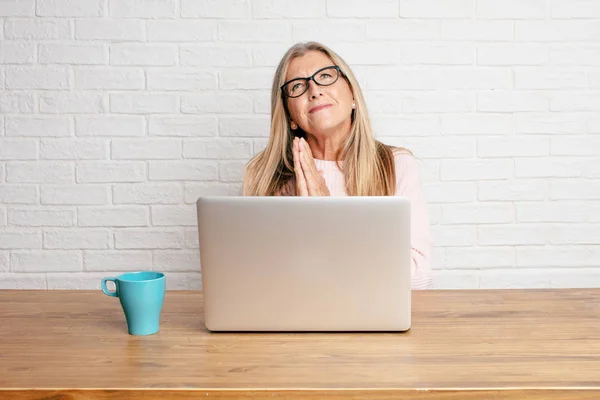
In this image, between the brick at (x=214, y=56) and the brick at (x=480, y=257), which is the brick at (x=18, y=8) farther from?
the brick at (x=480, y=257)

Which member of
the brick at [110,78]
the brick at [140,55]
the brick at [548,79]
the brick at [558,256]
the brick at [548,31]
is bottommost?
the brick at [558,256]

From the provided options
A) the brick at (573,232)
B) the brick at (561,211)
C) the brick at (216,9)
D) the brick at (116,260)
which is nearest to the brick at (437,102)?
the brick at (561,211)

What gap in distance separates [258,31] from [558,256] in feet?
4.74

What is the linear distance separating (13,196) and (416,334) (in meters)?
1.88

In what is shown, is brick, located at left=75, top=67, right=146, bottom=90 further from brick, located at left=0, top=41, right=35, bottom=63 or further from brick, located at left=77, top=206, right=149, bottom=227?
brick, located at left=77, top=206, right=149, bottom=227

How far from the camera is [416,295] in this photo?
1.43 metres

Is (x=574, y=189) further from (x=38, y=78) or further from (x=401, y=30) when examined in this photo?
(x=38, y=78)

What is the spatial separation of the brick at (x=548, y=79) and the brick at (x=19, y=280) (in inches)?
78.3

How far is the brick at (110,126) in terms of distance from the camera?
2.37 m

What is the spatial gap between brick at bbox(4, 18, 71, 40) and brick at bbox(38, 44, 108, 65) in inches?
1.5

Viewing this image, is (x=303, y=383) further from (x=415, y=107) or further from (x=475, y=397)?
(x=415, y=107)

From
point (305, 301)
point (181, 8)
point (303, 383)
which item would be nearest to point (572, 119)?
point (181, 8)

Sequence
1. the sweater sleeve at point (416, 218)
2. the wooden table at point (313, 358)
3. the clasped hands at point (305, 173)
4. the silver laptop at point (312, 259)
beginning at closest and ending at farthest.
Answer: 1. the wooden table at point (313, 358)
2. the silver laptop at point (312, 259)
3. the sweater sleeve at point (416, 218)
4. the clasped hands at point (305, 173)

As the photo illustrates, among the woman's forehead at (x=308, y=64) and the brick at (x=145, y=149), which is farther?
the brick at (x=145, y=149)
